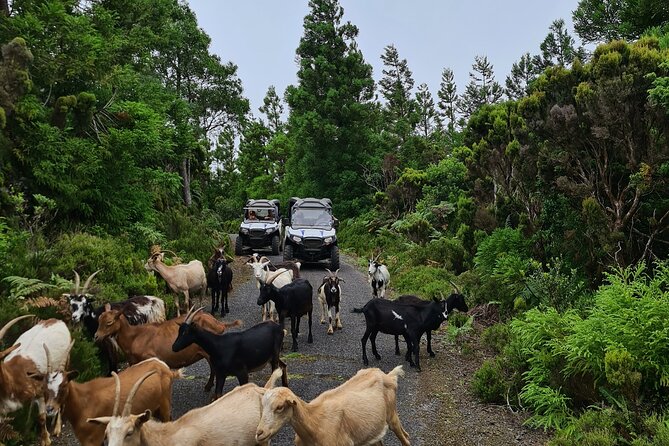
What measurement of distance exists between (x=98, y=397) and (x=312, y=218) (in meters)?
15.3

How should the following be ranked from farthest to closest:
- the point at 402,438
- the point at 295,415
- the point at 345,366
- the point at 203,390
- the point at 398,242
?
the point at 398,242 < the point at 345,366 < the point at 203,390 < the point at 402,438 < the point at 295,415

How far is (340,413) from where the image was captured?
4.79 metres

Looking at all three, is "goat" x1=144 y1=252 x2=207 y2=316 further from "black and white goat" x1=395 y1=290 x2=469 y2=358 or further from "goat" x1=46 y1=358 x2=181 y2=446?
"goat" x1=46 y1=358 x2=181 y2=446

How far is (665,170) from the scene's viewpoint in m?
8.63

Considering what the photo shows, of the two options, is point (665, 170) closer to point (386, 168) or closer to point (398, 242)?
point (398, 242)

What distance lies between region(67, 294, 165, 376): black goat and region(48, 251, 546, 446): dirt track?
1090mm

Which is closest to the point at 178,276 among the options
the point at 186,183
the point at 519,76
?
the point at 186,183

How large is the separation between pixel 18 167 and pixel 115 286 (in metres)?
4.29

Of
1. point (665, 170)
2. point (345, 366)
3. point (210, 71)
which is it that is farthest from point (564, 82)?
point (210, 71)

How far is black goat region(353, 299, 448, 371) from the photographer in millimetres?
8594

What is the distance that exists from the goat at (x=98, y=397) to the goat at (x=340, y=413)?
135 cm

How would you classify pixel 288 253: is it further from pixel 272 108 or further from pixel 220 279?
pixel 272 108

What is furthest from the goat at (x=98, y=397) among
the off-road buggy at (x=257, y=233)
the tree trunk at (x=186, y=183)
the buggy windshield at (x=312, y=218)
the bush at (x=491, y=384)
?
the tree trunk at (x=186, y=183)

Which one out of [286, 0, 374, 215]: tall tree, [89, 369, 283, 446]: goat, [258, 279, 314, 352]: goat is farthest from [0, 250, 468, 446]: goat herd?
[286, 0, 374, 215]: tall tree
